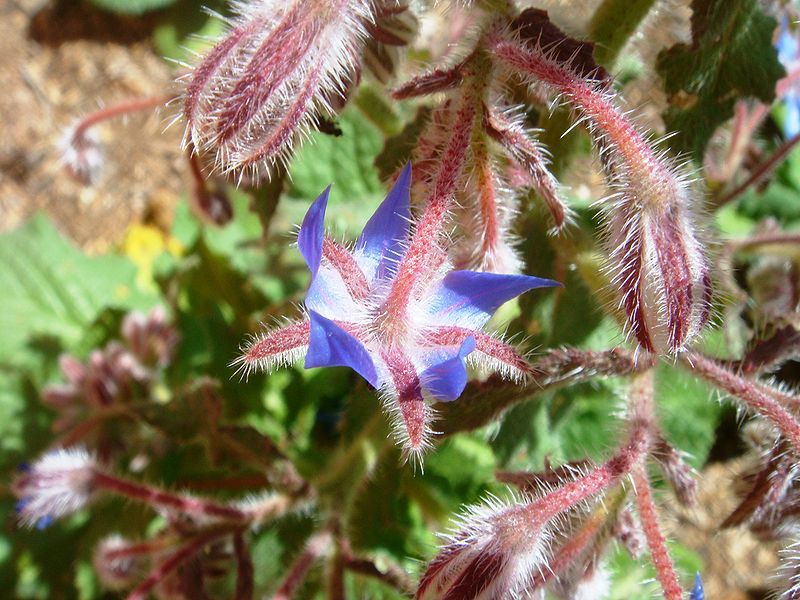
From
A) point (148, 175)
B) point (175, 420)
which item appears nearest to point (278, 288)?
point (175, 420)

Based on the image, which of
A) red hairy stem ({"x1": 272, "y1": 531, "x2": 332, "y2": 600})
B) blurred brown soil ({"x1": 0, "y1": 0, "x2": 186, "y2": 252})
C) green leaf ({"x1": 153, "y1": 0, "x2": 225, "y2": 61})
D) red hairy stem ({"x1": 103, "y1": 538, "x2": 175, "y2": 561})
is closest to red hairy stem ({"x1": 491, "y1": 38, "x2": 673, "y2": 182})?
red hairy stem ({"x1": 272, "y1": 531, "x2": 332, "y2": 600})

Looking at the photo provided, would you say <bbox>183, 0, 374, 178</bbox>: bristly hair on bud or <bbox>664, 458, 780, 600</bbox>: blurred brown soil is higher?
<bbox>183, 0, 374, 178</bbox>: bristly hair on bud

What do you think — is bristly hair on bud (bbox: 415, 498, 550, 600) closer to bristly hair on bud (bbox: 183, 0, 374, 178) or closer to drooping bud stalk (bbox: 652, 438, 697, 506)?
drooping bud stalk (bbox: 652, 438, 697, 506)

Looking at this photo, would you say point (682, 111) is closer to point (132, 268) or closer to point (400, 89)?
point (400, 89)

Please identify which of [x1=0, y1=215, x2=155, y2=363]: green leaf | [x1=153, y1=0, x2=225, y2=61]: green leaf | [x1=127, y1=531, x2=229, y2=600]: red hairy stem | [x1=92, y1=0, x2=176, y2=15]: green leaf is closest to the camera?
[x1=127, y1=531, x2=229, y2=600]: red hairy stem

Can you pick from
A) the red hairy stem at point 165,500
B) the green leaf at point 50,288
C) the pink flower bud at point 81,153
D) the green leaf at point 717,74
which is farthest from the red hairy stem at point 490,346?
the green leaf at point 50,288

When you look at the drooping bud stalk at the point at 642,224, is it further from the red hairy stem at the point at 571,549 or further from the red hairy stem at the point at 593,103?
the red hairy stem at the point at 571,549

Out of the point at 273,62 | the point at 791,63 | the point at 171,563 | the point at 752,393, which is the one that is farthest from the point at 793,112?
the point at 171,563

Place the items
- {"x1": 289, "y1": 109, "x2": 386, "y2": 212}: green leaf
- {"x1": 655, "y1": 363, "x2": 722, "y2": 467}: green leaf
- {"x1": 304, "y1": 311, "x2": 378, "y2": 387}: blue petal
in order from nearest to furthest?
{"x1": 304, "y1": 311, "x2": 378, "y2": 387}: blue petal, {"x1": 655, "y1": 363, "x2": 722, "y2": 467}: green leaf, {"x1": 289, "y1": 109, "x2": 386, "y2": 212}: green leaf
